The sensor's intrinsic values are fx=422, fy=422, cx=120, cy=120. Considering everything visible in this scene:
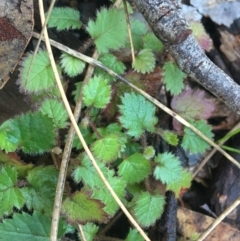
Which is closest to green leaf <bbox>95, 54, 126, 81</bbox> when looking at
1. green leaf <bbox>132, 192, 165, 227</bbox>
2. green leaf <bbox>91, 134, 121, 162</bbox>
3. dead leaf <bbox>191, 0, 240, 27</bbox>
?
green leaf <bbox>91, 134, 121, 162</bbox>

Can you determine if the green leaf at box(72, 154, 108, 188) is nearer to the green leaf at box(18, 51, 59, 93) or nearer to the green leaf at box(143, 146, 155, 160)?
the green leaf at box(143, 146, 155, 160)

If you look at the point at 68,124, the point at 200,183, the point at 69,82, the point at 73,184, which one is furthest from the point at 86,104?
the point at 200,183

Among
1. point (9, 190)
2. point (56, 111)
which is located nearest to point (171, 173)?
point (56, 111)

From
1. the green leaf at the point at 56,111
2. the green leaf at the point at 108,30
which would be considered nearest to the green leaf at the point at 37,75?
the green leaf at the point at 56,111

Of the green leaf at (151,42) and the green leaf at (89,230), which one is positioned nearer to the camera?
the green leaf at (89,230)

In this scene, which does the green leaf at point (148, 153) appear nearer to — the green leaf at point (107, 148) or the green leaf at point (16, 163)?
the green leaf at point (107, 148)

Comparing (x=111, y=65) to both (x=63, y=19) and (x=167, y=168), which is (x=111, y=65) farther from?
(x=167, y=168)

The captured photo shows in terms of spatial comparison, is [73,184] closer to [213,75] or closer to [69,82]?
[69,82]
